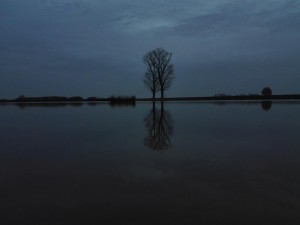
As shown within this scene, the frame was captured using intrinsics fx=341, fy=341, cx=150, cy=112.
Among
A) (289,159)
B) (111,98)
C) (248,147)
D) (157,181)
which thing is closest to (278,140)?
(248,147)

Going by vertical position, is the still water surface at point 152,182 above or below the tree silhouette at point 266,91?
below

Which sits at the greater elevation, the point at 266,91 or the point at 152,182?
the point at 266,91

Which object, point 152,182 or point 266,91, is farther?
point 266,91

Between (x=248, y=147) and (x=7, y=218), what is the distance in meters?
6.10

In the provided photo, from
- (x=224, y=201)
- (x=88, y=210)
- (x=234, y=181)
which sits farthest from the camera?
(x=234, y=181)

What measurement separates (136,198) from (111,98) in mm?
50317

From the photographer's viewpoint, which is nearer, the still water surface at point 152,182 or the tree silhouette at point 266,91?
the still water surface at point 152,182

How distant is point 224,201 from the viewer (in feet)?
14.5

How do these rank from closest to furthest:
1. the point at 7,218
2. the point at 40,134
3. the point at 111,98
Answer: the point at 7,218 → the point at 40,134 → the point at 111,98

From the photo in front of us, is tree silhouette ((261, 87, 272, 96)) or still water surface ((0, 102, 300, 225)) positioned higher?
tree silhouette ((261, 87, 272, 96))

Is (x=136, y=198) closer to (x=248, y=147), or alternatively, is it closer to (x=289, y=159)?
(x=289, y=159)

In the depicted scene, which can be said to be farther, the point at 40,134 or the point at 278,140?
the point at 40,134

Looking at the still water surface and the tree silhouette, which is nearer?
the still water surface

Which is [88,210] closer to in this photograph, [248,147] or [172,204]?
[172,204]
